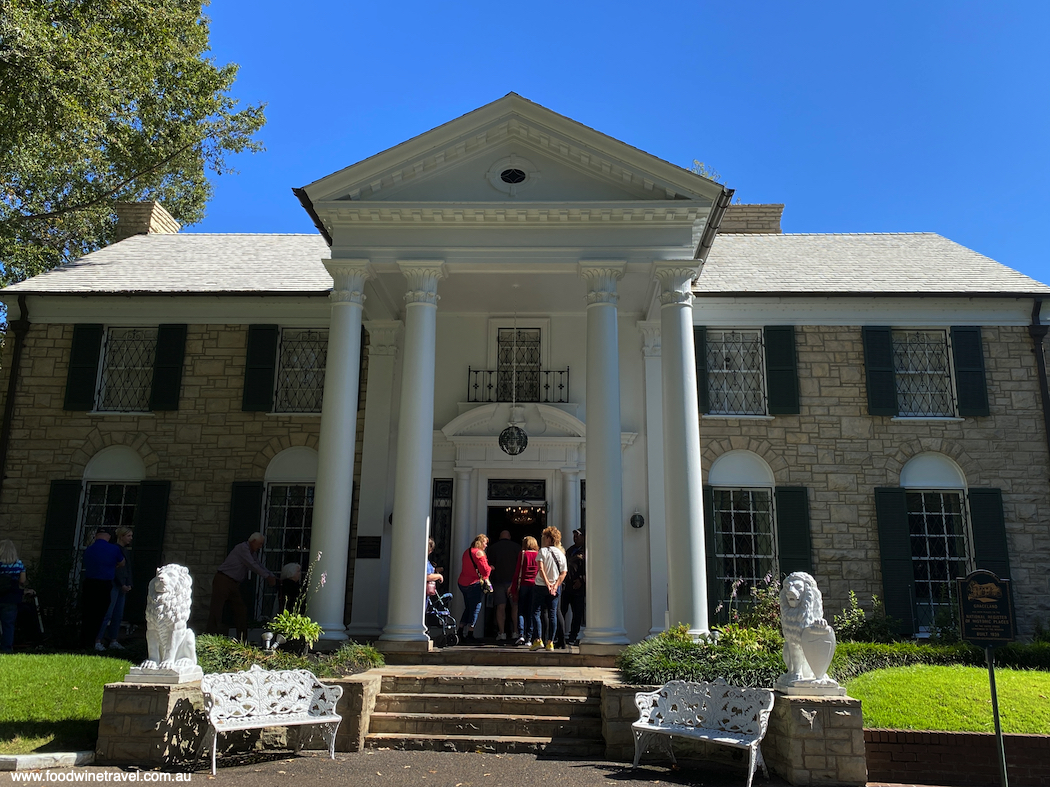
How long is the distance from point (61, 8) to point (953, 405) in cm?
1547

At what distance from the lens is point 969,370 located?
46.0ft

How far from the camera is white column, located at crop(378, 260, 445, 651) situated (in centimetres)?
1056

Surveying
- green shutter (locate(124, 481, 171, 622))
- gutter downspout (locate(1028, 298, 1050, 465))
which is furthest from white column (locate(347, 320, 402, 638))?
gutter downspout (locate(1028, 298, 1050, 465))

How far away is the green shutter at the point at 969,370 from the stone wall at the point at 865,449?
179mm

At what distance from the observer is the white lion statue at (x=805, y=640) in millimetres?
7285

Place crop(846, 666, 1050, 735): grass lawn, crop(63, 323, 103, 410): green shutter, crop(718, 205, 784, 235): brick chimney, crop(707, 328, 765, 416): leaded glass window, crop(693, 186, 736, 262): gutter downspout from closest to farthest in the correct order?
1. crop(846, 666, 1050, 735): grass lawn
2. crop(693, 186, 736, 262): gutter downspout
3. crop(707, 328, 765, 416): leaded glass window
4. crop(63, 323, 103, 410): green shutter
5. crop(718, 205, 784, 235): brick chimney

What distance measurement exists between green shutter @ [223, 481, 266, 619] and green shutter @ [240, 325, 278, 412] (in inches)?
55.0

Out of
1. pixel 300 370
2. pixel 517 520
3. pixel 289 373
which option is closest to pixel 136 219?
pixel 289 373

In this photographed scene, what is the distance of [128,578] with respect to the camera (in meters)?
12.1

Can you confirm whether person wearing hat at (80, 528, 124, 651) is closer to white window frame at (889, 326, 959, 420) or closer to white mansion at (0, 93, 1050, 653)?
white mansion at (0, 93, 1050, 653)

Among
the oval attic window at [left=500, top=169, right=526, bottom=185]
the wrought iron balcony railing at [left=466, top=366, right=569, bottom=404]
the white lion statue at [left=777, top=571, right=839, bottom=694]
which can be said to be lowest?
the white lion statue at [left=777, top=571, right=839, bottom=694]

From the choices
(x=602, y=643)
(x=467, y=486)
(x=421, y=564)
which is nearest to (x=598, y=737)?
(x=602, y=643)

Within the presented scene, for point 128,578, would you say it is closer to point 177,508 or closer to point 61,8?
point 177,508

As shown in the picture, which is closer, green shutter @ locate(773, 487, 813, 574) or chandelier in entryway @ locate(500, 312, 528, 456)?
chandelier in entryway @ locate(500, 312, 528, 456)
